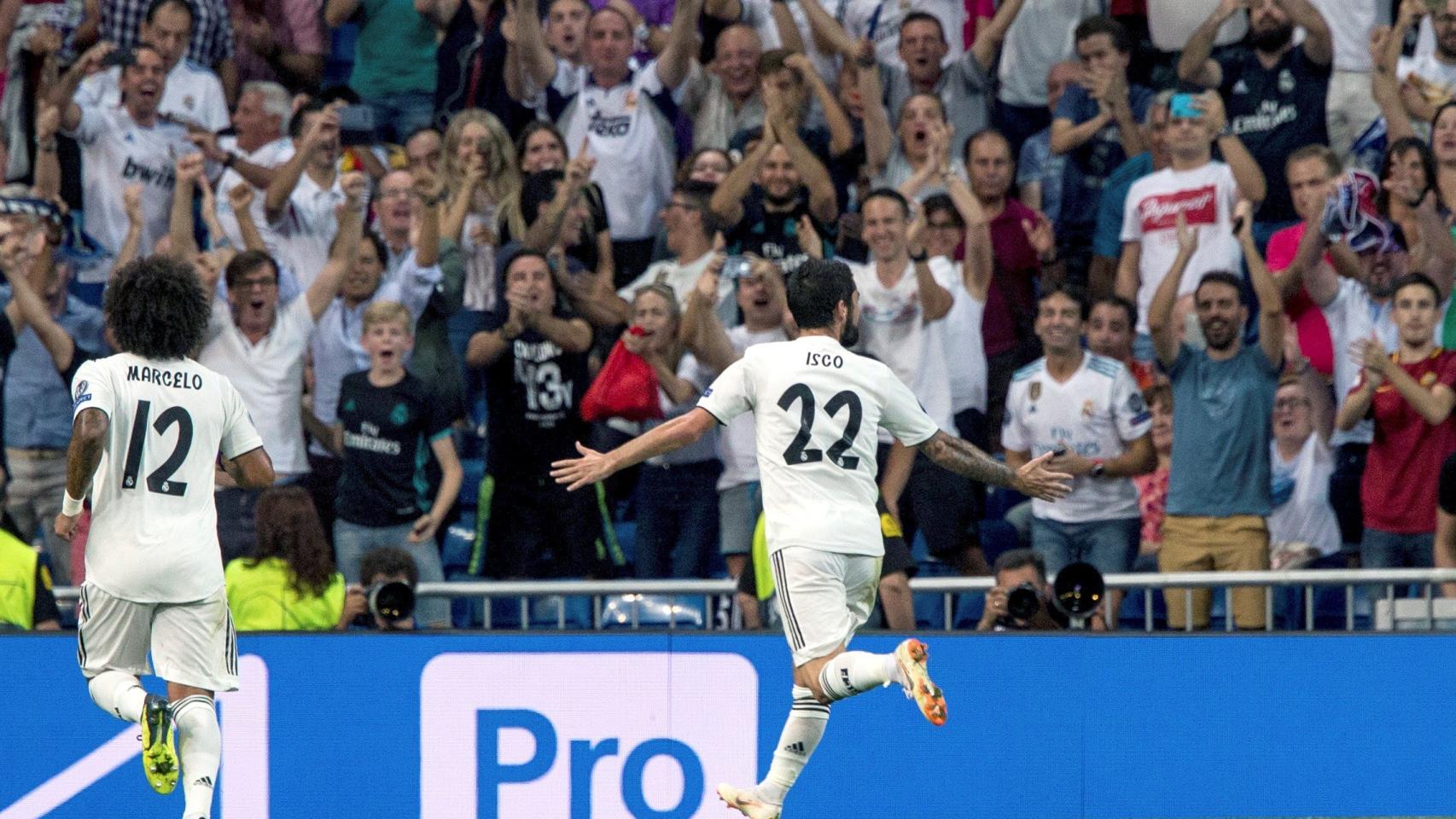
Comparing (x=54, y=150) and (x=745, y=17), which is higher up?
(x=745, y=17)

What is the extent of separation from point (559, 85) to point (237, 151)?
83.8 inches

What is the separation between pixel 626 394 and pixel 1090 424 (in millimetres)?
2508

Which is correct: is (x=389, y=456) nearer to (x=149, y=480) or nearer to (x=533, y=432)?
(x=533, y=432)

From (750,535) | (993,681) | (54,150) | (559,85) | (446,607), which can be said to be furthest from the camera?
(559,85)

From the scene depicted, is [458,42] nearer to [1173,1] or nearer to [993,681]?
[1173,1]

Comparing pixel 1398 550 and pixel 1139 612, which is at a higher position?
pixel 1398 550

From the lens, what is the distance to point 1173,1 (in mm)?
13453

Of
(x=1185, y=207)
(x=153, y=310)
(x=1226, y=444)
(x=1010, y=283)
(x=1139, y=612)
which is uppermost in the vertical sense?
(x=1185, y=207)

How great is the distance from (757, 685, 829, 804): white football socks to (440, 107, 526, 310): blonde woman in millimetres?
5192

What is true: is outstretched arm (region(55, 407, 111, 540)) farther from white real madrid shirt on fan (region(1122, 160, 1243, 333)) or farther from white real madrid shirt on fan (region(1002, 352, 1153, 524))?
white real madrid shirt on fan (region(1122, 160, 1243, 333))

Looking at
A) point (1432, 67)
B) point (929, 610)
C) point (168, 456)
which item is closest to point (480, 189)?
point (929, 610)

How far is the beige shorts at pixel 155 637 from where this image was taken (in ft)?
24.4

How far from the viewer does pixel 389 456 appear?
1102 centimetres

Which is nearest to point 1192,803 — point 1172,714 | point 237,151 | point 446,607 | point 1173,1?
point 1172,714
